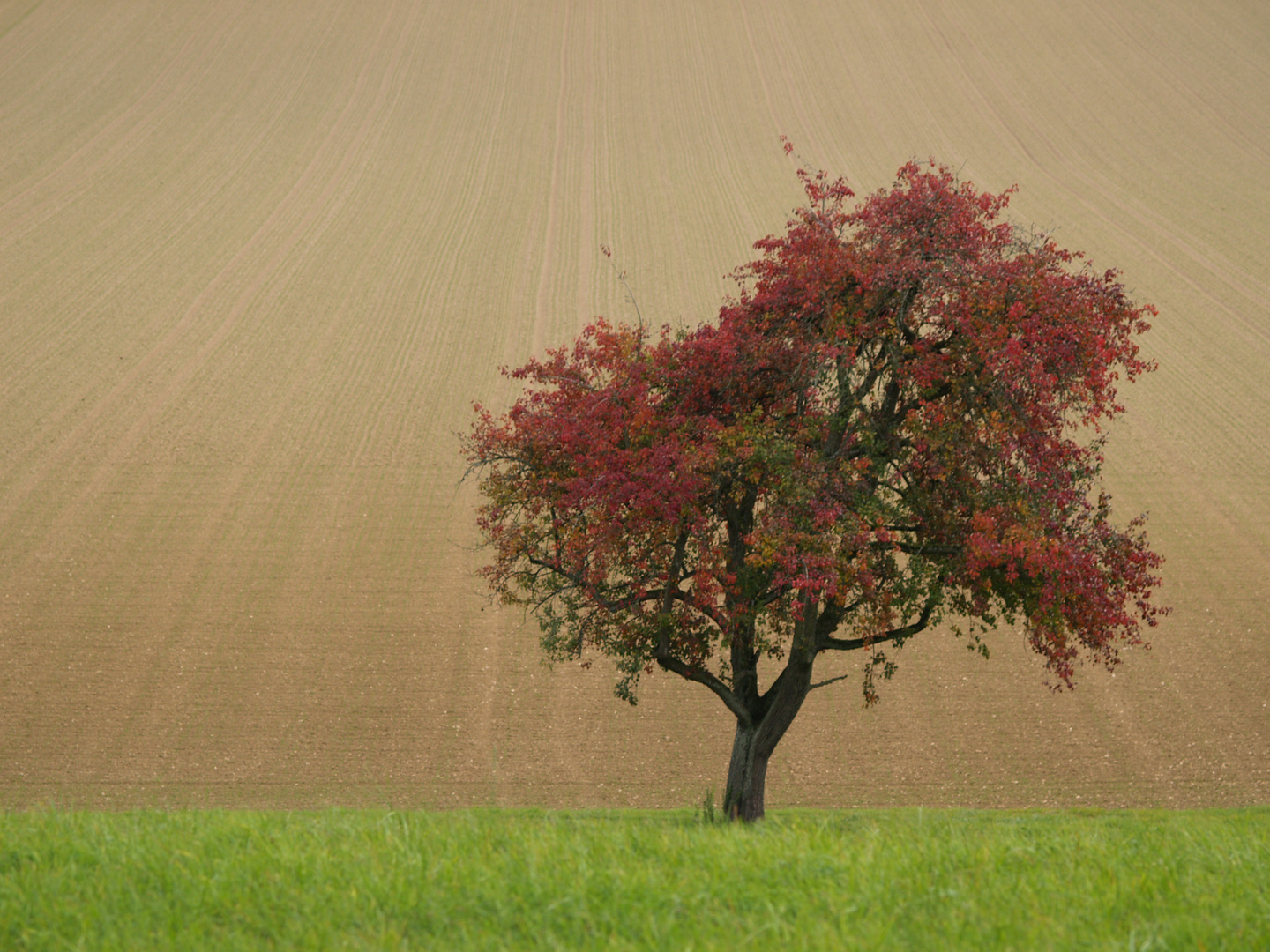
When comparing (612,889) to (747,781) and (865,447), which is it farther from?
(747,781)

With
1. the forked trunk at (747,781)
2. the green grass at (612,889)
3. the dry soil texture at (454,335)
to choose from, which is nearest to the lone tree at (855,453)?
the forked trunk at (747,781)

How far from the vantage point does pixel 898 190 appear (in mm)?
14047

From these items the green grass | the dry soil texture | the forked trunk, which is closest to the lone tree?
the forked trunk

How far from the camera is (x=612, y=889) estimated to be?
20.6 feet

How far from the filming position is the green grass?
5691mm

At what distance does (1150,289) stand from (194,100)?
60.8 meters

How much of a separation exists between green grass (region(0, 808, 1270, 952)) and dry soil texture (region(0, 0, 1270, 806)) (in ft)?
37.9

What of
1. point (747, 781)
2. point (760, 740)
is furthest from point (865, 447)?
point (747, 781)

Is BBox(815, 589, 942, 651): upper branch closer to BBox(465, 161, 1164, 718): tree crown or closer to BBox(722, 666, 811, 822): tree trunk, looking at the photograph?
BBox(465, 161, 1164, 718): tree crown

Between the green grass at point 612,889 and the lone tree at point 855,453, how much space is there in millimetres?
5026

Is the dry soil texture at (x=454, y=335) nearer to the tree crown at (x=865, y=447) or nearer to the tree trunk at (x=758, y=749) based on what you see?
the tree trunk at (x=758, y=749)

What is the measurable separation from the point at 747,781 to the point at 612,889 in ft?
29.8

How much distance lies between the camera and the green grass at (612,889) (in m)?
5.69

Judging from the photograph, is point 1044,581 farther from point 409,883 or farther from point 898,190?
point 409,883
